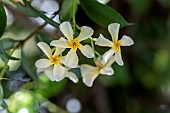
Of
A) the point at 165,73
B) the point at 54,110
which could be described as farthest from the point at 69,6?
the point at 165,73

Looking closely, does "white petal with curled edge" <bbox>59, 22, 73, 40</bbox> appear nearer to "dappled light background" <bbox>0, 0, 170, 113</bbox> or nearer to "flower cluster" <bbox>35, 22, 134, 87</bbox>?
"flower cluster" <bbox>35, 22, 134, 87</bbox>

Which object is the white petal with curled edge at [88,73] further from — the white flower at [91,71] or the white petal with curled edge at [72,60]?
the white petal with curled edge at [72,60]

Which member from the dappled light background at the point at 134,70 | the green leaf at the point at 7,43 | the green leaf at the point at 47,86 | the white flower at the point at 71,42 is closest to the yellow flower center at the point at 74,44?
the white flower at the point at 71,42

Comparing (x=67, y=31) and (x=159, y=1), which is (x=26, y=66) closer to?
(x=67, y=31)

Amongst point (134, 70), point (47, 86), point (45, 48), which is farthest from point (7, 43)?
point (134, 70)

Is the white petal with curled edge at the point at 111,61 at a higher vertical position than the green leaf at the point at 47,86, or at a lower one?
higher

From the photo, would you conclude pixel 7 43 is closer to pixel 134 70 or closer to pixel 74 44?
pixel 74 44

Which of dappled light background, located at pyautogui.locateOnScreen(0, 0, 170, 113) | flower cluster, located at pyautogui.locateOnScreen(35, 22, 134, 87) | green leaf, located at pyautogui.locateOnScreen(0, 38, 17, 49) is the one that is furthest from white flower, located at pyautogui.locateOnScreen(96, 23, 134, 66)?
dappled light background, located at pyautogui.locateOnScreen(0, 0, 170, 113)
